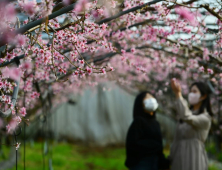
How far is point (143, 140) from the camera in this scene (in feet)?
9.50

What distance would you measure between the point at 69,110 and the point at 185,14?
10.0 meters

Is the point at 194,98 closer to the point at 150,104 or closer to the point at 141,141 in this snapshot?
the point at 150,104

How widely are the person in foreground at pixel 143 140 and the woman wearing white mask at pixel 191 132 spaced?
0.73ft

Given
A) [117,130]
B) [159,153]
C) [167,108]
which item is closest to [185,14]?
[159,153]

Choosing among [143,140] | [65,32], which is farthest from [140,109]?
[65,32]

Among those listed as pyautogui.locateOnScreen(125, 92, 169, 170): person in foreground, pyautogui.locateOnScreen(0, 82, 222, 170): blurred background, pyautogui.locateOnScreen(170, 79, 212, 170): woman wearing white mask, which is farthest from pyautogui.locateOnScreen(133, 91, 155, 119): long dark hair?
pyautogui.locateOnScreen(0, 82, 222, 170): blurred background

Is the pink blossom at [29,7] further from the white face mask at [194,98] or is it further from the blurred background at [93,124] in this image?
the blurred background at [93,124]

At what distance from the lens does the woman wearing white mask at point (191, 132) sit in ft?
9.50

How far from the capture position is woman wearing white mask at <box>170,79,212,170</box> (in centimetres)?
289

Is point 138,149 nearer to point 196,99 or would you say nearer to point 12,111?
point 196,99

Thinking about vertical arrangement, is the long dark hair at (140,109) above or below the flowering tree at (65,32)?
below

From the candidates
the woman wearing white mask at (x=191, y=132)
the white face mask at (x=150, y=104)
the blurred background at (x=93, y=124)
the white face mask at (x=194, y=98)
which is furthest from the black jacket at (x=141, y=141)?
the blurred background at (x=93, y=124)

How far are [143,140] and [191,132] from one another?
0.55 metres

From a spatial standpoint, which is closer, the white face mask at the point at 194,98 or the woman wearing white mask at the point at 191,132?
the woman wearing white mask at the point at 191,132
